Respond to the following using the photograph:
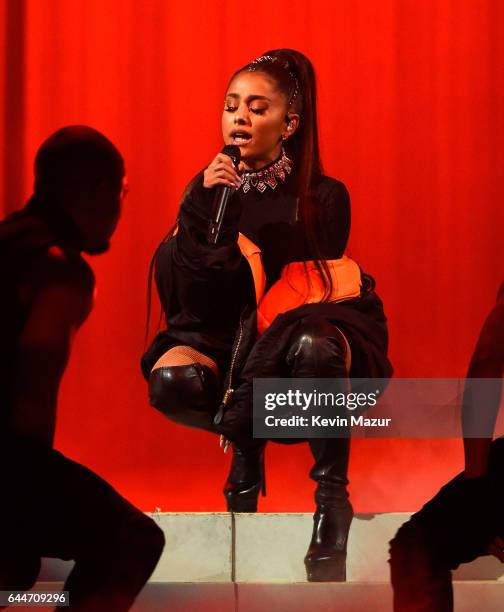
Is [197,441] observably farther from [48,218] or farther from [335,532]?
[48,218]

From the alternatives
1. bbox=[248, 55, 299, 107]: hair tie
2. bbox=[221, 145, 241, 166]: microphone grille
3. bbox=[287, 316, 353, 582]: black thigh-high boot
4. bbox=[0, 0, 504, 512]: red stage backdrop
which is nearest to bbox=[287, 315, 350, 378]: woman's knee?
bbox=[287, 316, 353, 582]: black thigh-high boot

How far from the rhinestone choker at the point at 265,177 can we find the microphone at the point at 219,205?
0.08 metres

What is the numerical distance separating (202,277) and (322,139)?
0.42m

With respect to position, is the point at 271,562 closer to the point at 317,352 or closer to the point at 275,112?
the point at 317,352

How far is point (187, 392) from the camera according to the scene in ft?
8.13

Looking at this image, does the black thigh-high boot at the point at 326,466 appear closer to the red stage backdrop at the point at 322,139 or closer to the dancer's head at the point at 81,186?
the red stage backdrop at the point at 322,139

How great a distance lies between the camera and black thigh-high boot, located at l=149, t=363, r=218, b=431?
97.3 inches

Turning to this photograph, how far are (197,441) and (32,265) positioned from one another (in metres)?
0.61

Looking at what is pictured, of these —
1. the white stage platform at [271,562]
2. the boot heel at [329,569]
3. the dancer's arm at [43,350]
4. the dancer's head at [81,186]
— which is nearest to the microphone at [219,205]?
the dancer's head at [81,186]

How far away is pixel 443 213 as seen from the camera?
263 cm

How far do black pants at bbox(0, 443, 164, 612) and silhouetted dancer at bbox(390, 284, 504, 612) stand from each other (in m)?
0.49

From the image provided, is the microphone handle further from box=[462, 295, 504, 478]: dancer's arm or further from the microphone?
box=[462, 295, 504, 478]: dancer's arm

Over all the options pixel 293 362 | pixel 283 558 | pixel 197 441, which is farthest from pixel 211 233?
pixel 283 558

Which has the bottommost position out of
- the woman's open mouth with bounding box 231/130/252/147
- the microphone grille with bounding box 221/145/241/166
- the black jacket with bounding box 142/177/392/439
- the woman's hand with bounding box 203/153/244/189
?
the black jacket with bounding box 142/177/392/439
